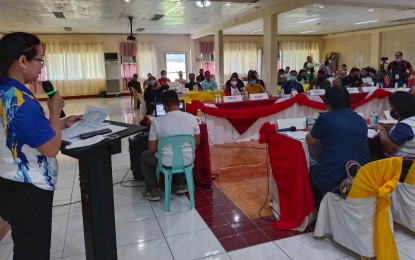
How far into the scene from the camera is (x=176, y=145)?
10.1 feet

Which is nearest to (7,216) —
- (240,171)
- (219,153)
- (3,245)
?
(3,245)

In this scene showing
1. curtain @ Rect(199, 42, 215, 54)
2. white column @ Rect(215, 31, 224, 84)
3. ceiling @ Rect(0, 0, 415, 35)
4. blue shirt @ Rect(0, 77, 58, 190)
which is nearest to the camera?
blue shirt @ Rect(0, 77, 58, 190)

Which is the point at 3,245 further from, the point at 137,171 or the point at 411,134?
the point at 411,134

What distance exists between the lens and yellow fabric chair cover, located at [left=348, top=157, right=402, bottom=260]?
2.14m

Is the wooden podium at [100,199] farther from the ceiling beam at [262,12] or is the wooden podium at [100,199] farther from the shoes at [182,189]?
the ceiling beam at [262,12]

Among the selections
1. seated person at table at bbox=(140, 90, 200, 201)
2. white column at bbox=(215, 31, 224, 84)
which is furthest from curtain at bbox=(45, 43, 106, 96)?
seated person at table at bbox=(140, 90, 200, 201)

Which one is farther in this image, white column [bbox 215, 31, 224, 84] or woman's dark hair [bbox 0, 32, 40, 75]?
white column [bbox 215, 31, 224, 84]

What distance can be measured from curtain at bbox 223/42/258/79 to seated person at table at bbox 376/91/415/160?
556 inches

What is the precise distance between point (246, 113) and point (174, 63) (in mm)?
11017

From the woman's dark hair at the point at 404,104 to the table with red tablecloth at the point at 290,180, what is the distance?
76cm

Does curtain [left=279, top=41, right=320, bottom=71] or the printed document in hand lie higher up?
curtain [left=279, top=41, right=320, bottom=71]

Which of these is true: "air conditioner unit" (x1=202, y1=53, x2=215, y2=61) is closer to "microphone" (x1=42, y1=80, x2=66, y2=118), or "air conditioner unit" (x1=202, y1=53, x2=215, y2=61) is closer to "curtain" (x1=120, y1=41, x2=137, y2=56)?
"curtain" (x1=120, y1=41, x2=137, y2=56)

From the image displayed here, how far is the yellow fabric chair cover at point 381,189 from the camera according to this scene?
214cm

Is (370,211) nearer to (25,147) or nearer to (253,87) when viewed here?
(25,147)
